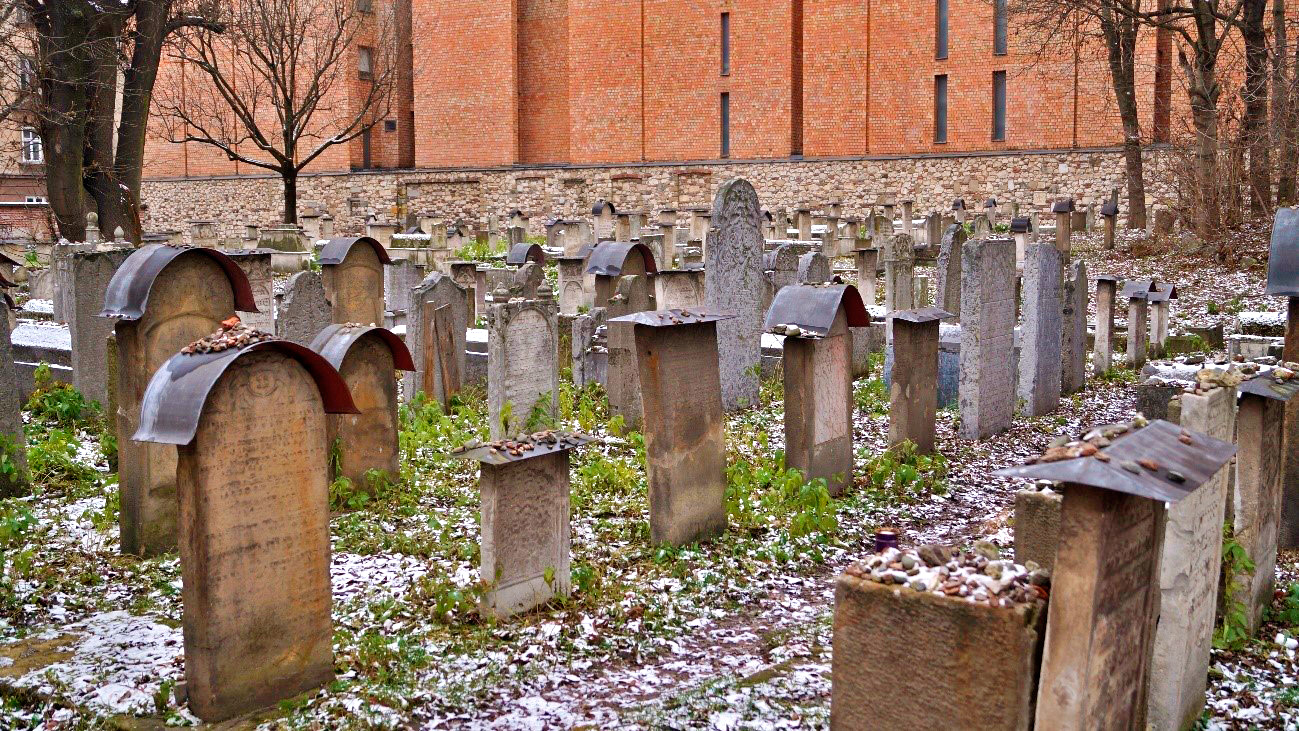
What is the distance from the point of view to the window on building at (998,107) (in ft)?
104

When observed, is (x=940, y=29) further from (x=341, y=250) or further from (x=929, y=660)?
(x=929, y=660)

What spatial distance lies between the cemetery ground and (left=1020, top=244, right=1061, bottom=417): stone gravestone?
143cm

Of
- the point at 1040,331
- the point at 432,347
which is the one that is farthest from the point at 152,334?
the point at 1040,331

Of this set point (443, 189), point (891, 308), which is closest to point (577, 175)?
point (443, 189)

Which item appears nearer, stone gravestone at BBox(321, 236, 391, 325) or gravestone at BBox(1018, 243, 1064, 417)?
gravestone at BBox(1018, 243, 1064, 417)

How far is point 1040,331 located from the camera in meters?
11.1

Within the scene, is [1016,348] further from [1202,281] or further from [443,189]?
[443,189]

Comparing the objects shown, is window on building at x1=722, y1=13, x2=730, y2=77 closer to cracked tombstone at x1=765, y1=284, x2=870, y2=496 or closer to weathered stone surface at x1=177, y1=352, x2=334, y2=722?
cracked tombstone at x1=765, y1=284, x2=870, y2=496

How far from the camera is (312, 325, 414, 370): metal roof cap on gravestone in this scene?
7859 mm

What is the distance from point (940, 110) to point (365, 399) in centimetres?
2759

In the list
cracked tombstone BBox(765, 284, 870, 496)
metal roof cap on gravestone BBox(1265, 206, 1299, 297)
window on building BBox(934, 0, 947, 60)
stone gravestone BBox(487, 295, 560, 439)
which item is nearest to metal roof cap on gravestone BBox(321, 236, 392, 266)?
stone gravestone BBox(487, 295, 560, 439)

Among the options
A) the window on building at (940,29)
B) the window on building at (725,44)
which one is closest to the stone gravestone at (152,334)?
the window on building at (940,29)

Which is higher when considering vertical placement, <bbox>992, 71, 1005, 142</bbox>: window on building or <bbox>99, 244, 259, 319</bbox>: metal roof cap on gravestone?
<bbox>992, 71, 1005, 142</bbox>: window on building

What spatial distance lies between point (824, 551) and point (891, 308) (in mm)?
6172
